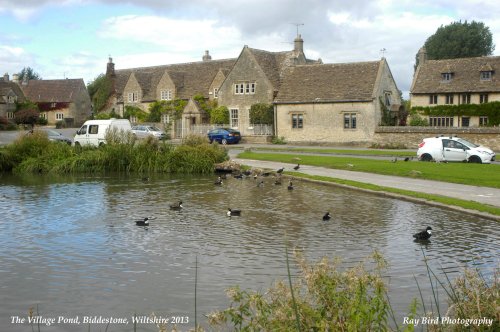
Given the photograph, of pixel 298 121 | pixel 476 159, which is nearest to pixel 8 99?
pixel 298 121

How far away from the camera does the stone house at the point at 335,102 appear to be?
5331cm

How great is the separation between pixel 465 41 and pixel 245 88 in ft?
175

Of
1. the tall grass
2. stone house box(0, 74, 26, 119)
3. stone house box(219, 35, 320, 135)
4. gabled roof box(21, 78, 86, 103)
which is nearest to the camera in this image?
the tall grass

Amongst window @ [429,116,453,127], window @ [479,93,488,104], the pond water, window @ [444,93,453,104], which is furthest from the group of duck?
window @ [444,93,453,104]

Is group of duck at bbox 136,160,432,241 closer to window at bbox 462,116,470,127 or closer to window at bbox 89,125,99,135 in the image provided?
window at bbox 89,125,99,135

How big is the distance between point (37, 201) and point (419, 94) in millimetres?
46806

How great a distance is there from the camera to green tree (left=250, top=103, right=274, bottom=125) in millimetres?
59031

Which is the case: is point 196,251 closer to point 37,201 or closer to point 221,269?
point 221,269

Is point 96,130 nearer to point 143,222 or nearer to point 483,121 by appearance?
point 143,222

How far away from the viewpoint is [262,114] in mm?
59062

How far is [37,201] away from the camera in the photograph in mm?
22047

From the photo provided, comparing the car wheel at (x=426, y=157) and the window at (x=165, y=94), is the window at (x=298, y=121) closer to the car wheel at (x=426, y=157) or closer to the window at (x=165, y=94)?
the window at (x=165, y=94)

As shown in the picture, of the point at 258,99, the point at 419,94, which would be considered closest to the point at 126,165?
the point at 258,99

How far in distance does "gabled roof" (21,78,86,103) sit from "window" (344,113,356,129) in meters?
53.6
